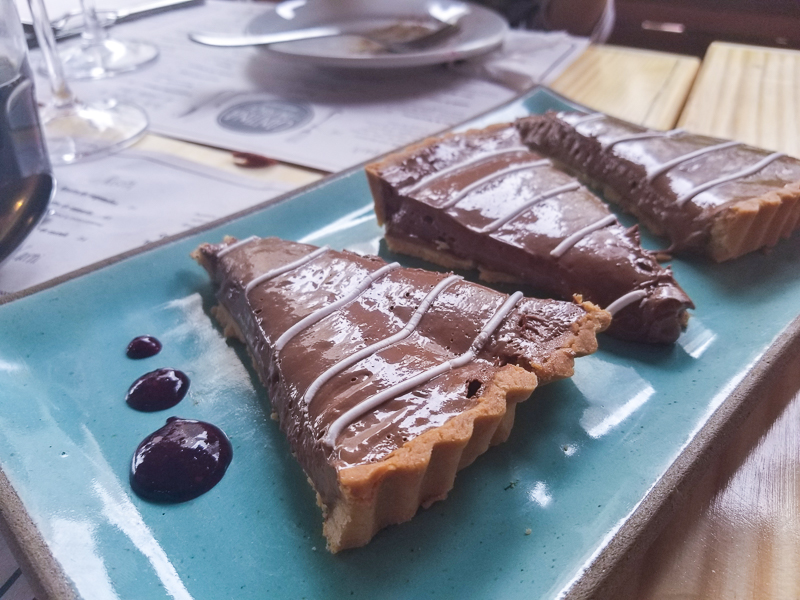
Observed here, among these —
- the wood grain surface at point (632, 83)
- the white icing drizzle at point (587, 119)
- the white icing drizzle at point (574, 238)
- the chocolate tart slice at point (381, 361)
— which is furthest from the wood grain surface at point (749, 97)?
the chocolate tart slice at point (381, 361)

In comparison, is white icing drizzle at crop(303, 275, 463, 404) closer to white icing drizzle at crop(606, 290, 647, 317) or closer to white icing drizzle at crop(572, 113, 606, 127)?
white icing drizzle at crop(606, 290, 647, 317)

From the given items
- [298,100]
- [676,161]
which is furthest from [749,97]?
[298,100]

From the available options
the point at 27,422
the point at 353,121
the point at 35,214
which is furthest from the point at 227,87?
the point at 27,422

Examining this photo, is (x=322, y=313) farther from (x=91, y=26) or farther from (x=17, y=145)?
(x=91, y=26)

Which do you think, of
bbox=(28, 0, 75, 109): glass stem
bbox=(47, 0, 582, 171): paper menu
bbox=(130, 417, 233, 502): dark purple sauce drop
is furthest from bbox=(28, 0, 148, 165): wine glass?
bbox=(130, 417, 233, 502): dark purple sauce drop

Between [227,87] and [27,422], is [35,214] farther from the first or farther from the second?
[227,87]

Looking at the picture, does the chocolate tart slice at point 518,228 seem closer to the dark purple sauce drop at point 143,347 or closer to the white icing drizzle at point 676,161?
the white icing drizzle at point 676,161
